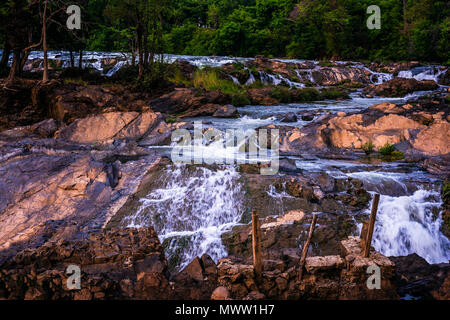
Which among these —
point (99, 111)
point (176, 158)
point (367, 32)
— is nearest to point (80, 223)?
point (176, 158)

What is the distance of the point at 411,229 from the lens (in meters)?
6.64

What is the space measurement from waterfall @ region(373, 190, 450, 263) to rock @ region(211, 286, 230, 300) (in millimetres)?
3181

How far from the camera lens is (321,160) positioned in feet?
31.4

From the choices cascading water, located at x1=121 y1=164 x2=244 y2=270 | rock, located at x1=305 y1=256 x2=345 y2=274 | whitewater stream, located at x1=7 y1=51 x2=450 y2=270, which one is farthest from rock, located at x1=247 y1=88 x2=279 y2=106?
rock, located at x1=305 y1=256 x2=345 y2=274

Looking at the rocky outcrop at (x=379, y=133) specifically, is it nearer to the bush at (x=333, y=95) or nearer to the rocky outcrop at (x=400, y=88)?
the bush at (x=333, y=95)

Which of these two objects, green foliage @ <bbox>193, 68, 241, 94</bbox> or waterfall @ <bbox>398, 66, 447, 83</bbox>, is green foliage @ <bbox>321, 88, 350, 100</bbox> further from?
waterfall @ <bbox>398, 66, 447, 83</bbox>

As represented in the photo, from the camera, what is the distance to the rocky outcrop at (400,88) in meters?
20.5

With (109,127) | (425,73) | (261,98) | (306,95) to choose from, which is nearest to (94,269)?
(109,127)

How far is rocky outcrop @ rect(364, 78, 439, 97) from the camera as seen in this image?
20.5m

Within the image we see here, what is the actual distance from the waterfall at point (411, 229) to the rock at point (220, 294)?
3181 millimetres

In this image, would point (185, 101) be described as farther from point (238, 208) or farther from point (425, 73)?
point (425, 73)

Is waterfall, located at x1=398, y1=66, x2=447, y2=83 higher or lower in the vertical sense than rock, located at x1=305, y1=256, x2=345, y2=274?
higher

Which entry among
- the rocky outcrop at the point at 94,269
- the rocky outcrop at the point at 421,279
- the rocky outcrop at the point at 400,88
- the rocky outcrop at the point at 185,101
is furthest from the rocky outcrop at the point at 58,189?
the rocky outcrop at the point at 400,88

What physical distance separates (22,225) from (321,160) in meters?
7.34
